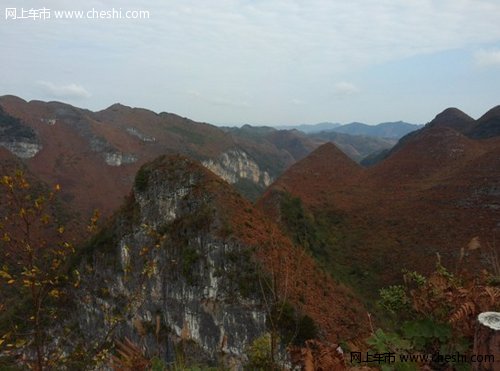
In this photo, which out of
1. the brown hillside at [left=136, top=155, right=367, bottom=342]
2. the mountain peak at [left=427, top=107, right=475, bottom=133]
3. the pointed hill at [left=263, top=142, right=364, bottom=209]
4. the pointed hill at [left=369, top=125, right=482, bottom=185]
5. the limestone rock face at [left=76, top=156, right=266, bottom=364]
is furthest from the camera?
the mountain peak at [left=427, top=107, right=475, bottom=133]

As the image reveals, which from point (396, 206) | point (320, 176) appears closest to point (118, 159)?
point (320, 176)

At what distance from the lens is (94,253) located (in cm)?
4553

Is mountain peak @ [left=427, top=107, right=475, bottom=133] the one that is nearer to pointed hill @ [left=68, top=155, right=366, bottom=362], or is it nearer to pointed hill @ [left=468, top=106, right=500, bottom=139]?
pointed hill @ [left=468, top=106, right=500, bottom=139]

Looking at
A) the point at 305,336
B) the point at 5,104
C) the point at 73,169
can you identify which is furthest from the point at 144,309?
the point at 5,104

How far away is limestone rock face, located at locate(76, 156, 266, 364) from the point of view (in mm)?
32781

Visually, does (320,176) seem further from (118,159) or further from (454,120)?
(118,159)

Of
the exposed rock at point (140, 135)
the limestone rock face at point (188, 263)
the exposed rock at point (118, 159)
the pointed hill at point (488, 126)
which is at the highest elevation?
the exposed rock at point (140, 135)

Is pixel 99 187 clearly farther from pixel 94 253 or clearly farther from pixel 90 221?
pixel 90 221

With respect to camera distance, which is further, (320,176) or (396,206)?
(320,176)

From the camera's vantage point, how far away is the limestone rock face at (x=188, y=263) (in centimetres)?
3278

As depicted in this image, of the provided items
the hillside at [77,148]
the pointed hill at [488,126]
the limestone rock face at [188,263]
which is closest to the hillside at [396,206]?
the limestone rock face at [188,263]

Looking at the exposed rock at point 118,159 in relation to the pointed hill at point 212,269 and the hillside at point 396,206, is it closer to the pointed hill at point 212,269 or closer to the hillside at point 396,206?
the hillside at point 396,206

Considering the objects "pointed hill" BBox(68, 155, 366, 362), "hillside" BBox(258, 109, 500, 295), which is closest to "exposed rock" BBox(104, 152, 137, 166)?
"hillside" BBox(258, 109, 500, 295)

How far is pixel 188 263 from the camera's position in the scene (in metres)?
36.2
